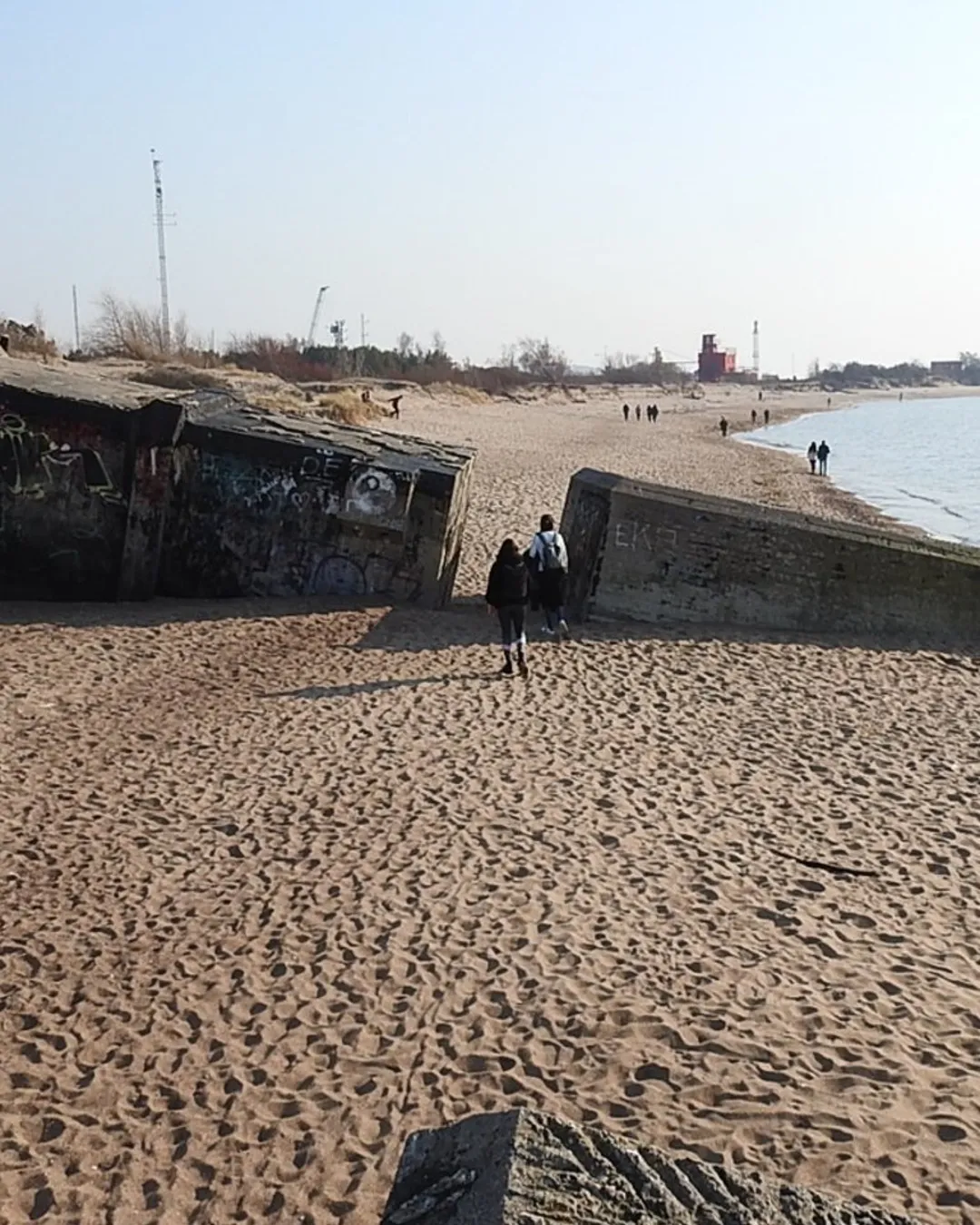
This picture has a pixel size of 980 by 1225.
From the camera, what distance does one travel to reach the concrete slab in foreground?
7.36 feet

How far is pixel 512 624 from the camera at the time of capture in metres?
10.9

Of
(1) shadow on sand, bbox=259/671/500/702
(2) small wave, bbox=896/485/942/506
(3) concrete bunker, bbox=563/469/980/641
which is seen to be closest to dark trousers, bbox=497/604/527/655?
(1) shadow on sand, bbox=259/671/500/702

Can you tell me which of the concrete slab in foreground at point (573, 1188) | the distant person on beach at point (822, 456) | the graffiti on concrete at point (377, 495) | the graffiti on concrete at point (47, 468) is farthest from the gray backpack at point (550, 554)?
the distant person on beach at point (822, 456)

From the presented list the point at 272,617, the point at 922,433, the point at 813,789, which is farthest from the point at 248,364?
the point at 813,789

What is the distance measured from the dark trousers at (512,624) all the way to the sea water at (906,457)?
57.2 ft

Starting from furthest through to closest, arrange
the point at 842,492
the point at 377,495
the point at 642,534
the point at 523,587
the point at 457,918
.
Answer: the point at 842,492 < the point at 642,534 < the point at 377,495 < the point at 523,587 < the point at 457,918

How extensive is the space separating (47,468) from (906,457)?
4732 centimetres

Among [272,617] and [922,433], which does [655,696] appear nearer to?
[272,617]

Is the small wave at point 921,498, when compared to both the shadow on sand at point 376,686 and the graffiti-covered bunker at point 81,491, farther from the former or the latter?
the shadow on sand at point 376,686

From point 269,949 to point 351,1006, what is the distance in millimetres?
664

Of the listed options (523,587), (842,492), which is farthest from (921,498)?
(523,587)

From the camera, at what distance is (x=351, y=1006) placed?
18.3ft

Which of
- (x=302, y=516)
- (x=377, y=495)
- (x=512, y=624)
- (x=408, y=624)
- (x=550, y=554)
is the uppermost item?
(x=377, y=495)

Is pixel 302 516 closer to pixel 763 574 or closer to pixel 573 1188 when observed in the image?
pixel 763 574
